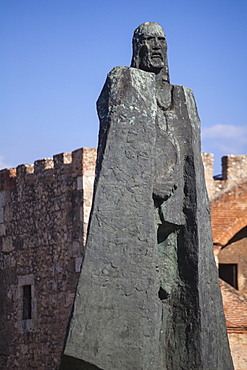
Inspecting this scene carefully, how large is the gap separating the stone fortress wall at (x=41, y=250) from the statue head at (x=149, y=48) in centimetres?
1129

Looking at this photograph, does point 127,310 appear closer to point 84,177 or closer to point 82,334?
point 82,334

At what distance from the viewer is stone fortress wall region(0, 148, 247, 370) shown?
17766 mm

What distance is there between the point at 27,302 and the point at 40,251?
1.09 meters

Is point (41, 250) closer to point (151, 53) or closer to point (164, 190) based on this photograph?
point (151, 53)

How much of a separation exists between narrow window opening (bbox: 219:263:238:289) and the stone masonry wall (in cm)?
969

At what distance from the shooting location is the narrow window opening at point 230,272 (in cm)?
2753

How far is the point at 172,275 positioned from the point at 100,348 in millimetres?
824

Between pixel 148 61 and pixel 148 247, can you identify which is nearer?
pixel 148 247

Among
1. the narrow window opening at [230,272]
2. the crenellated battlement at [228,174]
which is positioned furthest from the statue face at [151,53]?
the narrow window opening at [230,272]

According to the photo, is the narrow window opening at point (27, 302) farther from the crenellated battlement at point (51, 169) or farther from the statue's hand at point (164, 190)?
the statue's hand at point (164, 190)

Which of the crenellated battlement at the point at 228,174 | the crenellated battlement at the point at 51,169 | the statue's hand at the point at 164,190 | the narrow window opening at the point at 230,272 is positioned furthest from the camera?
the narrow window opening at the point at 230,272

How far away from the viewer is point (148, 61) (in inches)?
246

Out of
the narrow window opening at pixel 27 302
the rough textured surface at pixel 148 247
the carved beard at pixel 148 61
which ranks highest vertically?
the carved beard at pixel 148 61

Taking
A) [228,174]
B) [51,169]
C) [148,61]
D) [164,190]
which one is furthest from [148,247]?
[228,174]
